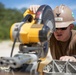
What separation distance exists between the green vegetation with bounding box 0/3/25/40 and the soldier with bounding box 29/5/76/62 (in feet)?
53.2

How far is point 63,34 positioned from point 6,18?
18.9 m

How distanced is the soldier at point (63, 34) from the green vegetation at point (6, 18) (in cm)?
1621

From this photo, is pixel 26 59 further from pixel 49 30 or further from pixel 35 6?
pixel 35 6

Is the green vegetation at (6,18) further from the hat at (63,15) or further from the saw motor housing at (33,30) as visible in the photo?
the saw motor housing at (33,30)

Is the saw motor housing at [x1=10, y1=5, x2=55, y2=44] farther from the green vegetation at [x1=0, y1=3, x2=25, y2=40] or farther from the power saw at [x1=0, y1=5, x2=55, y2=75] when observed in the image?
the green vegetation at [x1=0, y1=3, x2=25, y2=40]

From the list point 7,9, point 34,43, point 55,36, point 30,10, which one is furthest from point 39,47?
point 7,9

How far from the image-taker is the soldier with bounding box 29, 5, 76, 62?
303 centimetres

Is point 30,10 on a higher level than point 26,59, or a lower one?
higher

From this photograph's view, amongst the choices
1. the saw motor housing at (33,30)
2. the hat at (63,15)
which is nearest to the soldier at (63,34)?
the hat at (63,15)

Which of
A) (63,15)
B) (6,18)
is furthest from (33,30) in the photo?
(6,18)

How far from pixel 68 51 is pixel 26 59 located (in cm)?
122

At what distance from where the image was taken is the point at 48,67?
84.0 inches

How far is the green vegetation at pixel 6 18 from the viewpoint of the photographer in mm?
19975

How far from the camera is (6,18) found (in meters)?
21.9
